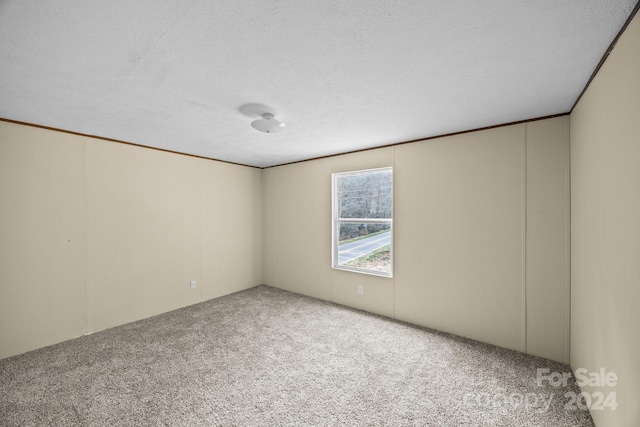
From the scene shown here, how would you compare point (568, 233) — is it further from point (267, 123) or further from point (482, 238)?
point (267, 123)

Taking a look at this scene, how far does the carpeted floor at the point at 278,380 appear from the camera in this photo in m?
1.80

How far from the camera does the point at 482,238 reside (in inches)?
109

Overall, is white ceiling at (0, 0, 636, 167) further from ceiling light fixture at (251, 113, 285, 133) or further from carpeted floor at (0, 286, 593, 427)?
carpeted floor at (0, 286, 593, 427)

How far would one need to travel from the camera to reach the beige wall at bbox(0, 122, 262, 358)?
8.45ft

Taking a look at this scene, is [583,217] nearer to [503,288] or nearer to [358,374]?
[503,288]

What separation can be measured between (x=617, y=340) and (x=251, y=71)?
2561mm

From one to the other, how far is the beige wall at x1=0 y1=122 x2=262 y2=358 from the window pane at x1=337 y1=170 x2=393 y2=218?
6.39 feet

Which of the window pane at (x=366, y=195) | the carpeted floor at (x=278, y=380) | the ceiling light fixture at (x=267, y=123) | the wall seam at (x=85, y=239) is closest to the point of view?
the carpeted floor at (x=278, y=380)

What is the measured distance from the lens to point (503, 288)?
2.66 meters

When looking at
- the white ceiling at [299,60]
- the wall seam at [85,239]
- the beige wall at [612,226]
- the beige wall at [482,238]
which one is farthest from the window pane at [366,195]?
the wall seam at [85,239]

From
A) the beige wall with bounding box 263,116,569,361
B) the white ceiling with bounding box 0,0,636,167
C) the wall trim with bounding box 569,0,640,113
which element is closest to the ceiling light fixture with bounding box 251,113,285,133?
the white ceiling with bounding box 0,0,636,167

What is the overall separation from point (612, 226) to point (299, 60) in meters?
2.00

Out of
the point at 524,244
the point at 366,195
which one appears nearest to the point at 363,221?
the point at 366,195

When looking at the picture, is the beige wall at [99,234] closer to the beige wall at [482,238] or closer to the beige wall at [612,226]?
the beige wall at [482,238]
